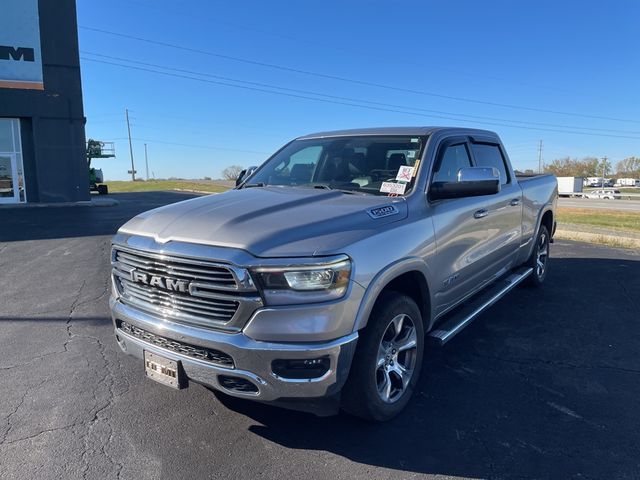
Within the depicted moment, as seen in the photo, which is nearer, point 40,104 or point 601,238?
point 601,238

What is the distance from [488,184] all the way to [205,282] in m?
2.31

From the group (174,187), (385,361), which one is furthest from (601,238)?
(174,187)

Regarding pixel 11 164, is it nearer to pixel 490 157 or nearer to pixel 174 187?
pixel 490 157

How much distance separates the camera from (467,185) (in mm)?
3512

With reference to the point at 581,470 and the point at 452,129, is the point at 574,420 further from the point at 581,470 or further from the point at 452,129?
the point at 452,129

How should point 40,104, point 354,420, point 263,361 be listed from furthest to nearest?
Result: point 40,104
point 354,420
point 263,361

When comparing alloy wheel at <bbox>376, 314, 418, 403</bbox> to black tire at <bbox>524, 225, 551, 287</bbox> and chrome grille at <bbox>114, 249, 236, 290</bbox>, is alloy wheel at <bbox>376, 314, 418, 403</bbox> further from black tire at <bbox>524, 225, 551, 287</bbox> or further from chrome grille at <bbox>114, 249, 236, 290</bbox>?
black tire at <bbox>524, 225, 551, 287</bbox>

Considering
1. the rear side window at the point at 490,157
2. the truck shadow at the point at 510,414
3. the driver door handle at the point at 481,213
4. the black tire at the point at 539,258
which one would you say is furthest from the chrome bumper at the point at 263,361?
the black tire at the point at 539,258

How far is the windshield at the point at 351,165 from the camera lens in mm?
3789

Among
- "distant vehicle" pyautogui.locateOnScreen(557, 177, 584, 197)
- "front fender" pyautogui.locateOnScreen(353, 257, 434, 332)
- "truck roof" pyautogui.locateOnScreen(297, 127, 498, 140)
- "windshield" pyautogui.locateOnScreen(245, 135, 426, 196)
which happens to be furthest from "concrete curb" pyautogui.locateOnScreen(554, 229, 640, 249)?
"distant vehicle" pyautogui.locateOnScreen(557, 177, 584, 197)

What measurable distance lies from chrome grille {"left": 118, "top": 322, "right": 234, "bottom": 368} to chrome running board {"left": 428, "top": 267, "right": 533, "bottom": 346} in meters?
1.75

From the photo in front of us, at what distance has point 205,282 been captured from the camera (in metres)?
2.66

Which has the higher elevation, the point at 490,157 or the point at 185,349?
the point at 490,157

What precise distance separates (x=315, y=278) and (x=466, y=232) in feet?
6.49
